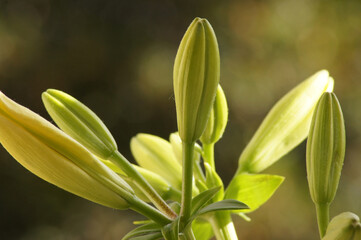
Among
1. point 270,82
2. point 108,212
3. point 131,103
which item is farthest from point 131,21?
point 108,212

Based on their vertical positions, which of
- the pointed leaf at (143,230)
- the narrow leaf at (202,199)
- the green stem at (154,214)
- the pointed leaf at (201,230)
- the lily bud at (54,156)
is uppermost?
the lily bud at (54,156)

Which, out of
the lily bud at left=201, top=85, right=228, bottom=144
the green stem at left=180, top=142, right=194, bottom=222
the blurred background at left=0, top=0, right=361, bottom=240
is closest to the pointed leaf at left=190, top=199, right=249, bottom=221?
the green stem at left=180, top=142, right=194, bottom=222

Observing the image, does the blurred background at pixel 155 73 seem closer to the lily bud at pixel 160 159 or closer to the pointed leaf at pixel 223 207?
the lily bud at pixel 160 159

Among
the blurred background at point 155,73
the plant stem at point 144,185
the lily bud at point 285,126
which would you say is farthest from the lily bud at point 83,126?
the blurred background at point 155,73

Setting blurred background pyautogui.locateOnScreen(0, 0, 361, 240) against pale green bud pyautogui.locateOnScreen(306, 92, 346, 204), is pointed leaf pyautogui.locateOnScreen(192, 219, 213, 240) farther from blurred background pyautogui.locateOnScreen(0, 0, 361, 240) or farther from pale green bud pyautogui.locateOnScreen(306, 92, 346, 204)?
blurred background pyautogui.locateOnScreen(0, 0, 361, 240)

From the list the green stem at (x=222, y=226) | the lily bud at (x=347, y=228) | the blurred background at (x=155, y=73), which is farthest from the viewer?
the blurred background at (x=155, y=73)

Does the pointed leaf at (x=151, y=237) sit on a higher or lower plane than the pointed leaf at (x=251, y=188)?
lower

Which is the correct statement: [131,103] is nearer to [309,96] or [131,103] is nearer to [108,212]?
[108,212]
